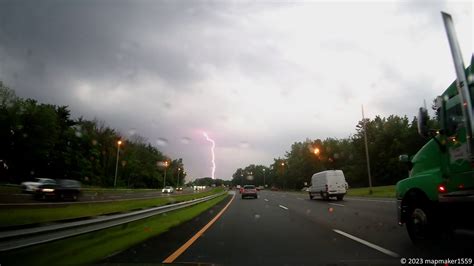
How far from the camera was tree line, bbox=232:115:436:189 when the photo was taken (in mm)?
80444

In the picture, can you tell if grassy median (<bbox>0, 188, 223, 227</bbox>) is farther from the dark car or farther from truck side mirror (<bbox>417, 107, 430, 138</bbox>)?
truck side mirror (<bbox>417, 107, 430, 138</bbox>)

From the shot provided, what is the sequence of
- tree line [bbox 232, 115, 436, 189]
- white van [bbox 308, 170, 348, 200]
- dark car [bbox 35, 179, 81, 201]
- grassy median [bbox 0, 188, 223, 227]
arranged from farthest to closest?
1. tree line [bbox 232, 115, 436, 189]
2. white van [bbox 308, 170, 348, 200]
3. dark car [bbox 35, 179, 81, 201]
4. grassy median [bbox 0, 188, 223, 227]

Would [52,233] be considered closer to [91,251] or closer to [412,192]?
[91,251]

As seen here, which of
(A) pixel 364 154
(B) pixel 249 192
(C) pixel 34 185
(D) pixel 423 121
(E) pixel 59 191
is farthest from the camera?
(A) pixel 364 154

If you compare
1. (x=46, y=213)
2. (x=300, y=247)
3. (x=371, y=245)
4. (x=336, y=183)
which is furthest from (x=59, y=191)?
(x=371, y=245)

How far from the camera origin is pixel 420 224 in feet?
24.3

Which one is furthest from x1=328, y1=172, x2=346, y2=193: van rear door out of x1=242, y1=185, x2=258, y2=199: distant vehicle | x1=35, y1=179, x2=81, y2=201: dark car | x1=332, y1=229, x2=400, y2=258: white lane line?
x1=332, y1=229, x2=400, y2=258: white lane line

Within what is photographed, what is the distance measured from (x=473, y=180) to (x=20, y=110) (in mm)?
60153

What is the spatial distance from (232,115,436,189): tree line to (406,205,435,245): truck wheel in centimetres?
5086

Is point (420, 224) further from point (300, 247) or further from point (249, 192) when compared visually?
point (249, 192)

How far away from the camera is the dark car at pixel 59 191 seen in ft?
91.2

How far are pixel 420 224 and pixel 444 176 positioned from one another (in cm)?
115

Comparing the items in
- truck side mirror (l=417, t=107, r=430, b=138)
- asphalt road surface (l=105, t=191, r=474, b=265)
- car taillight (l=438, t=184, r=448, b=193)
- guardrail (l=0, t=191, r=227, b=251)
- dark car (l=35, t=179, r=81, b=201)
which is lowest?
asphalt road surface (l=105, t=191, r=474, b=265)

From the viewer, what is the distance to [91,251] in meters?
7.85
